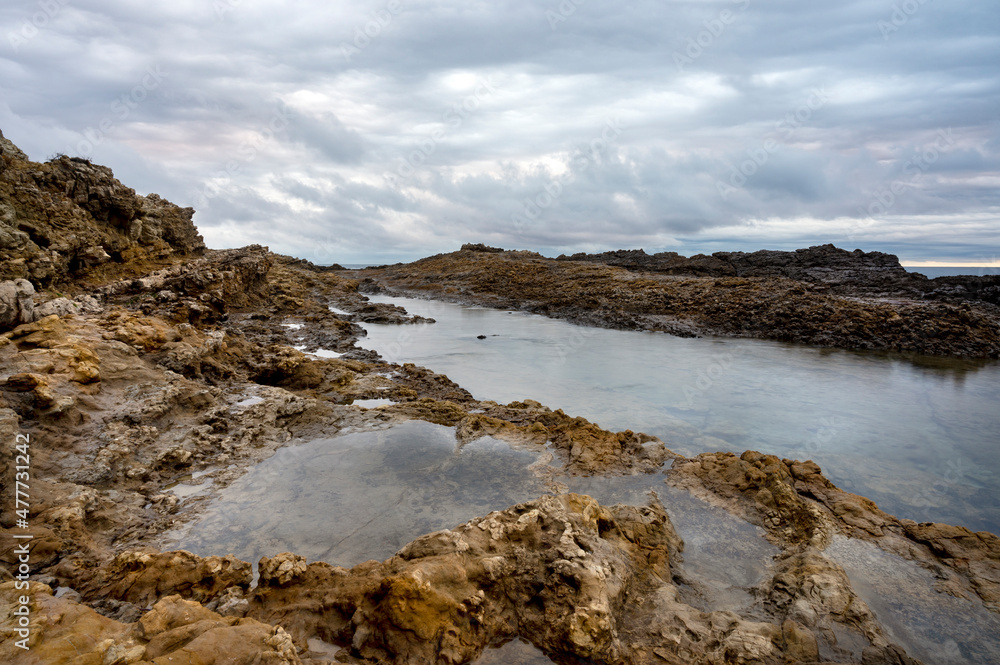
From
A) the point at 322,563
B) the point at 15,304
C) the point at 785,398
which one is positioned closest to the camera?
the point at 322,563

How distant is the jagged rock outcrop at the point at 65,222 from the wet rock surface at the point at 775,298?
21.2m

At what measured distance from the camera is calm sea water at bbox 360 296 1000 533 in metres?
7.90

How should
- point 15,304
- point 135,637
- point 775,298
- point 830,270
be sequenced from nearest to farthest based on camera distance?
point 135,637, point 15,304, point 775,298, point 830,270

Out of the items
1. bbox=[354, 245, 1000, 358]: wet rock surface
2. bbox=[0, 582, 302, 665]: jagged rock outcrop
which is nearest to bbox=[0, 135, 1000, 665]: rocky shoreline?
bbox=[0, 582, 302, 665]: jagged rock outcrop

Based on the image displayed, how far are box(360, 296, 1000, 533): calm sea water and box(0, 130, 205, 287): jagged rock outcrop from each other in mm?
8550

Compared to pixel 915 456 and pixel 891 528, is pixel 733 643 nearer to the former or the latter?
pixel 891 528

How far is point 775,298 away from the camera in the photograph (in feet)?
77.0

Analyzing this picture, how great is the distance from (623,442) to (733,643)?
448cm

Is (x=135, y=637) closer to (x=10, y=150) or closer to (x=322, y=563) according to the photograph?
(x=322, y=563)

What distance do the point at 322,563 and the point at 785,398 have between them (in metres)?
12.4

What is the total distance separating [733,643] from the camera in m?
3.43

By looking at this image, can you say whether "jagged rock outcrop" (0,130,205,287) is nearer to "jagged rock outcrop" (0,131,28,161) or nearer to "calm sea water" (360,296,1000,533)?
"jagged rock outcrop" (0,131,28,161)

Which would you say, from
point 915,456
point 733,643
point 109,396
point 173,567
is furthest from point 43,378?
point 915,456

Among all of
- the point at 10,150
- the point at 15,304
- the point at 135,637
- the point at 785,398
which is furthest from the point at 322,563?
the point at 10,150
